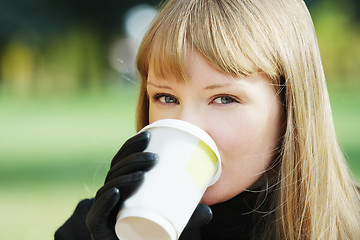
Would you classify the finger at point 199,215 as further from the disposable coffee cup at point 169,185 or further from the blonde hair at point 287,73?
the blonde hair at point 287,73

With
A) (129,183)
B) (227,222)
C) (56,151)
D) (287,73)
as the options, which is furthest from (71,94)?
(129,183)

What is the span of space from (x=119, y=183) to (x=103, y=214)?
0.35 feet

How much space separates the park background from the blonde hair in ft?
1.38

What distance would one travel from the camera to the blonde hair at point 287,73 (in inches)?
61.5

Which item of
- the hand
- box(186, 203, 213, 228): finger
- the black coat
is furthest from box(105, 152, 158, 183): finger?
the black coat

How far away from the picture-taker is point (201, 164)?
53.1 inches

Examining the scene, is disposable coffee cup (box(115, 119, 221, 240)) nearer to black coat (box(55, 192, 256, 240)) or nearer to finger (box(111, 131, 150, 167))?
finger (box(111, 131, 150, 167))

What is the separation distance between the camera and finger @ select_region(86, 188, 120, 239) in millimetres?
1312

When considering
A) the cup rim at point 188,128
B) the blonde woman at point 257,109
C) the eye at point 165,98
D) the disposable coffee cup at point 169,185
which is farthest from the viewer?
the eye at point 165,98

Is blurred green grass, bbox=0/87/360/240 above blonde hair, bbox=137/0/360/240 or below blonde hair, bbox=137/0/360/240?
above

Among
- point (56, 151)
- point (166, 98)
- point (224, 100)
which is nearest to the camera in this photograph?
point (224, 100)

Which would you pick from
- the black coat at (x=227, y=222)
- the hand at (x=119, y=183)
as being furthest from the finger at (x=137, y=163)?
the black coat at (x=227, y=222)

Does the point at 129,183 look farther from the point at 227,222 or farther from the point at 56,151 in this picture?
the point at 56,151

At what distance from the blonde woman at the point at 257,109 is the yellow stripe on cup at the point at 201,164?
0.39 feet
